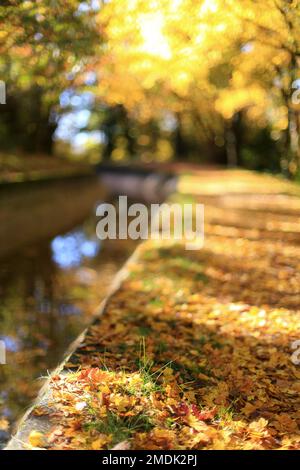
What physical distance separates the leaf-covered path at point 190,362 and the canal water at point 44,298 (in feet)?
2.24

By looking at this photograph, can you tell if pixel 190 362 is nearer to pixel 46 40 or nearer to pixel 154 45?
pixel 46 40

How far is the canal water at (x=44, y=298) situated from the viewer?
210 inches

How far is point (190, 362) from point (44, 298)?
12.6 feet

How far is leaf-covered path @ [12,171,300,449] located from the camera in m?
3.64

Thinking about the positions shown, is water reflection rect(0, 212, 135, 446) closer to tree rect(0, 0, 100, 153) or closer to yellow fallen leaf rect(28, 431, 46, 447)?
yellow fallen leaf rect(28, 431, 46, 447)

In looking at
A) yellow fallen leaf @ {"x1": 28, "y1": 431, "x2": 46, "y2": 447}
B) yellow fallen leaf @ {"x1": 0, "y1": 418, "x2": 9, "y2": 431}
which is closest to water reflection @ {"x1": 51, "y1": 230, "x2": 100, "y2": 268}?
yellow fallen leaf @ {"x1": 0, "y1": 418, "x2": 9, "y2": 431}

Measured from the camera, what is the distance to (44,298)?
820 cm

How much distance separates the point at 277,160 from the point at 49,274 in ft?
65.9

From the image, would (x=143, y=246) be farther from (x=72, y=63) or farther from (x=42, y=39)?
A: (x=42, y=39)

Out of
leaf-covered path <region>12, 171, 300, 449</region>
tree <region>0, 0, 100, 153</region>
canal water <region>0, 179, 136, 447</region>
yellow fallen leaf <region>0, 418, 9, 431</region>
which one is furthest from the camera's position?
tree <region>0, 0, 100, 153</region>

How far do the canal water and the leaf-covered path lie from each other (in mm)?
683

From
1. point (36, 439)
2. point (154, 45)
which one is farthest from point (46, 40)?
point (36, 439)

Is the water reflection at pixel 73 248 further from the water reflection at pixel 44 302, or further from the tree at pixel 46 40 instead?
the tree at pixel 46 40

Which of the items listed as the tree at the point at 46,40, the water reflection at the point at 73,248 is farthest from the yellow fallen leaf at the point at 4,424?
the water reflection at the point at 73,248
